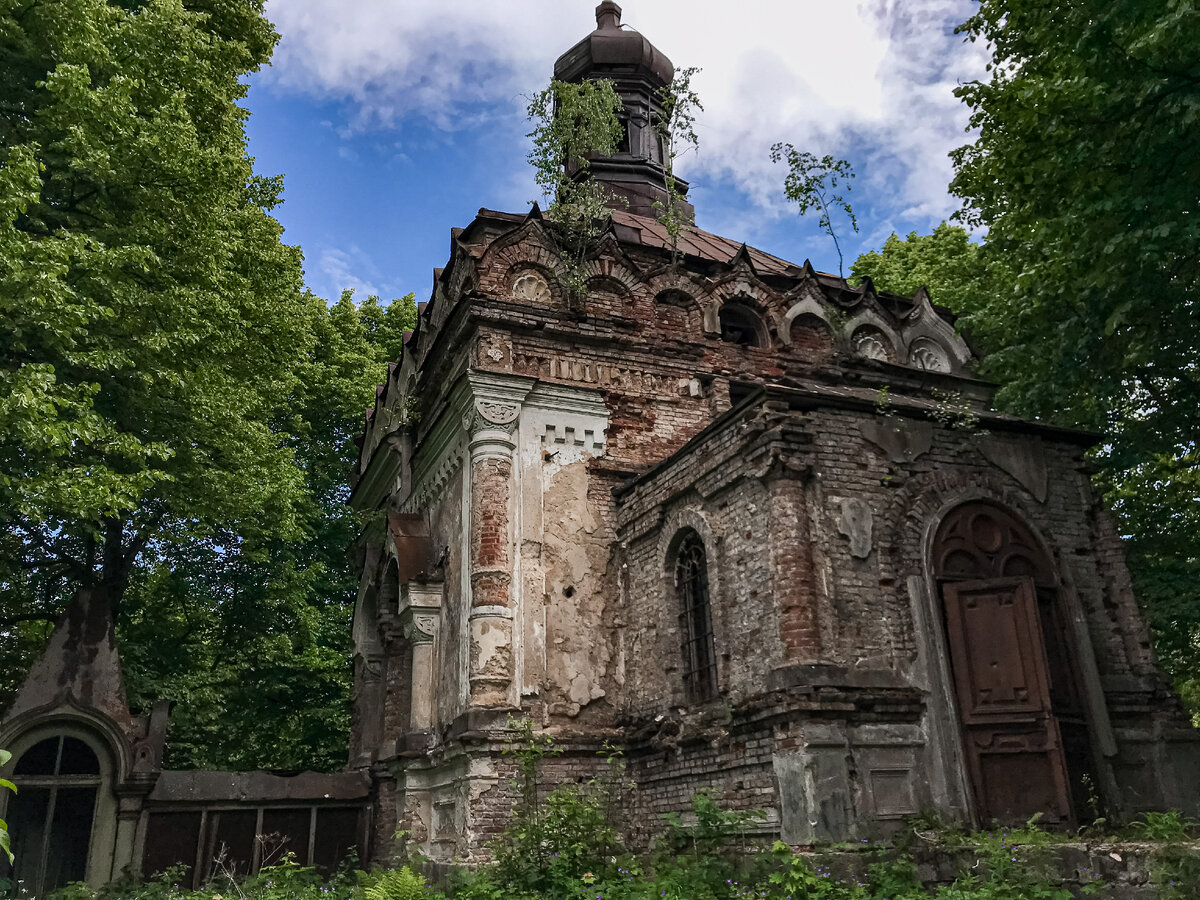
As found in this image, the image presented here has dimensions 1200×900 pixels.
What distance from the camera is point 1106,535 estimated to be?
389 inches

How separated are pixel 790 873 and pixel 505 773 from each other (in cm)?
402

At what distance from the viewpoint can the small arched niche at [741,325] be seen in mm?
13711

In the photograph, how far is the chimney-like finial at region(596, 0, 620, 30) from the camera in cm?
2062

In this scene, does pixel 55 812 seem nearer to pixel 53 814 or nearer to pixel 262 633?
pixel 53 814

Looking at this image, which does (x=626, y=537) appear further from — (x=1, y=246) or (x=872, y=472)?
(x=1, y=246)

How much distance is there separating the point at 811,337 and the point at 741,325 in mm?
1066

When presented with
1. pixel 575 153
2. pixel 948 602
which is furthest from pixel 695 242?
pixel 948 602

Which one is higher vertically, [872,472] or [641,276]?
[641,276]

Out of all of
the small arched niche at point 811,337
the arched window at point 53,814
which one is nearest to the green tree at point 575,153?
the small arched niche at point 811,337

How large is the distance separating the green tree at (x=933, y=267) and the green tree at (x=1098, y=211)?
4.04 meters

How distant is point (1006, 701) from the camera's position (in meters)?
8.23

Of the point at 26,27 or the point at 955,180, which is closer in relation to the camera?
the point at 955,180

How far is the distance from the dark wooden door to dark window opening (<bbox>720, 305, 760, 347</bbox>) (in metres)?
6.00

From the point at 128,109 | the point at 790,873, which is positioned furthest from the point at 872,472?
the point at 128,109
